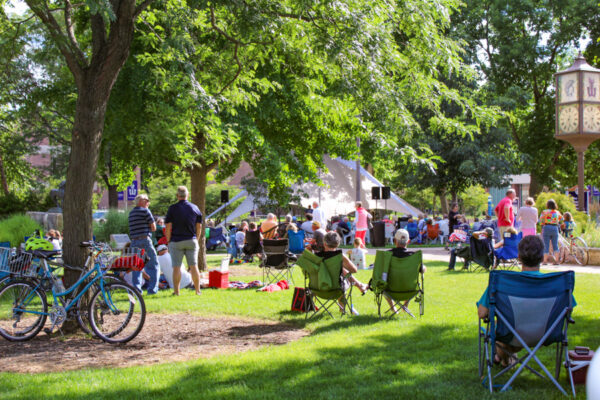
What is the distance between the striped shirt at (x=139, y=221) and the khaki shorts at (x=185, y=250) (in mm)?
535

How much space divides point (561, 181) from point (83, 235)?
35.8 metres

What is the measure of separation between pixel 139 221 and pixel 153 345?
4118mm

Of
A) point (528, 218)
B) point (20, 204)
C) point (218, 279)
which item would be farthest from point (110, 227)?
point (528, 218)

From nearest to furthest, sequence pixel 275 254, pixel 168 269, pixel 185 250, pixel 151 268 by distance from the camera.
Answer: pixel 185 250
pixel 151 268
pixel 168 269
pixel 275 254

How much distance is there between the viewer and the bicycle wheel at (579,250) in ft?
55.4

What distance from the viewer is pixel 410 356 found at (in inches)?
243

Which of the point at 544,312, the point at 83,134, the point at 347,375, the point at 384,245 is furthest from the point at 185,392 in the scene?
the point at 384,245

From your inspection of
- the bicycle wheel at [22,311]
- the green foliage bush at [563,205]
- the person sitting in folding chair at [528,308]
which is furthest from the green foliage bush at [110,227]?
the person sitting in folding chair at [528,308]

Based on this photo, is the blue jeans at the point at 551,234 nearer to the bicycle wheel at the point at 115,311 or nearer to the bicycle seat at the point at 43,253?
the bicycle wheel at the point at 115,311

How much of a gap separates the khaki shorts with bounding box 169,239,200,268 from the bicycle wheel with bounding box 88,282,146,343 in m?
3.53

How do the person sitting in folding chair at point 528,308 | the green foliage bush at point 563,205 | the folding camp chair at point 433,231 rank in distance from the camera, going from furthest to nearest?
the folding camp chair at point 433,231 → the green foliage bush at point 563,205 → the person sitting in folding chair at point 528,308

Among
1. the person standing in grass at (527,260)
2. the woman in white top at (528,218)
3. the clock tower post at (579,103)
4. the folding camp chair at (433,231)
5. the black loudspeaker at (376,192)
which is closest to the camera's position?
the person standing in grass at (527,260)

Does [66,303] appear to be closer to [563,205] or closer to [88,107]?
[88,107]

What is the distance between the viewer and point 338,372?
562cm
